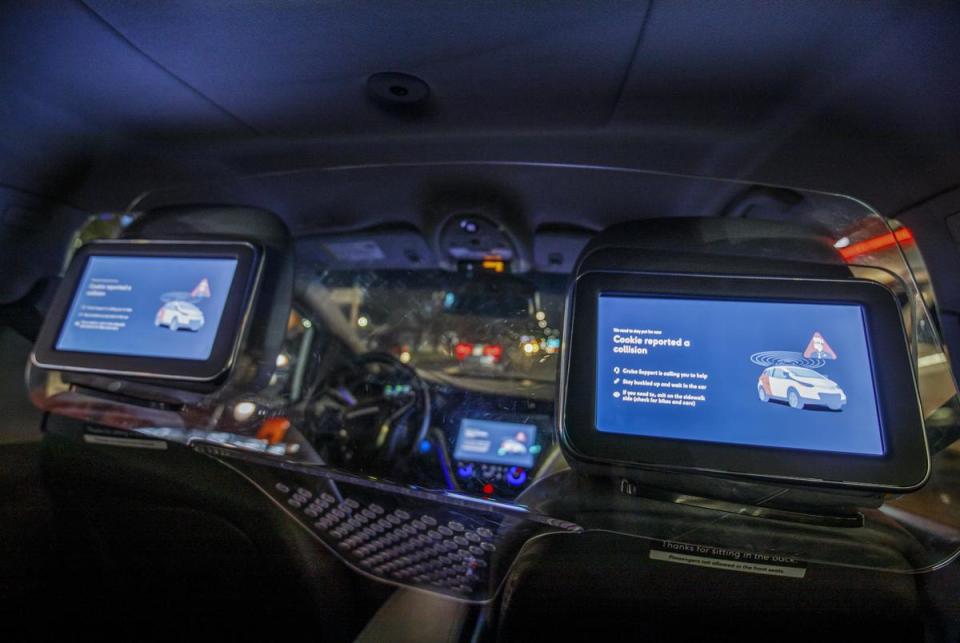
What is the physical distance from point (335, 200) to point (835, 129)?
5.31ft

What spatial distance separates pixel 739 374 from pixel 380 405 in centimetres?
152

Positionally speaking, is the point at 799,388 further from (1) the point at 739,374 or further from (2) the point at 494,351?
(2) the point at 494,351

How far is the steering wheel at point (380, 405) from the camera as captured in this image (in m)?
1.91

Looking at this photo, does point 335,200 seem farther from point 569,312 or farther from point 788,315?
point 788,315

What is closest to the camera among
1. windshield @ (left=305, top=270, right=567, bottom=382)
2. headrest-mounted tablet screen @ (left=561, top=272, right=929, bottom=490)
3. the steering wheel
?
headrest-mounted tablet screen @ (left=561, top=272, right=929, bottom=490)

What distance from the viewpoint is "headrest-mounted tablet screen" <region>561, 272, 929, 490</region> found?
919mm

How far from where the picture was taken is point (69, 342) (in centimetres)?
142

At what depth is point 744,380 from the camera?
97 cm

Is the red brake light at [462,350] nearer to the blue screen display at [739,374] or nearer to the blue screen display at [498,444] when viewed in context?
the blue screen display at [498,444]

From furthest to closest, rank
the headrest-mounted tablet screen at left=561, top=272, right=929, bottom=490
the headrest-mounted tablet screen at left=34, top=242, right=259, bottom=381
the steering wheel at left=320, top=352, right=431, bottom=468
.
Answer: the steering wheel at left=320, top=352, right=431, bottom=468
the headrest-mounted tablet screen at left=34, top=242, right=259, bottom=381
the headrest-mounted tablet screen at left=561, top=272, right=929, bottom=490

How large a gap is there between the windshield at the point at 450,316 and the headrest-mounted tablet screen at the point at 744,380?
16.8 inches

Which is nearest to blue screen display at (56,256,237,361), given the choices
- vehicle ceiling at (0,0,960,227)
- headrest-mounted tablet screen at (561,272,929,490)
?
vehicle ceiling at (0,0,960,227)

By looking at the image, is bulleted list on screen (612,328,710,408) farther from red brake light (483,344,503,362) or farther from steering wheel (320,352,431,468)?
steering wheel (320,352,431,468)

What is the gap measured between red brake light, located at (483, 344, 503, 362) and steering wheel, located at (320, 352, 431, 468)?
1.32 ft
